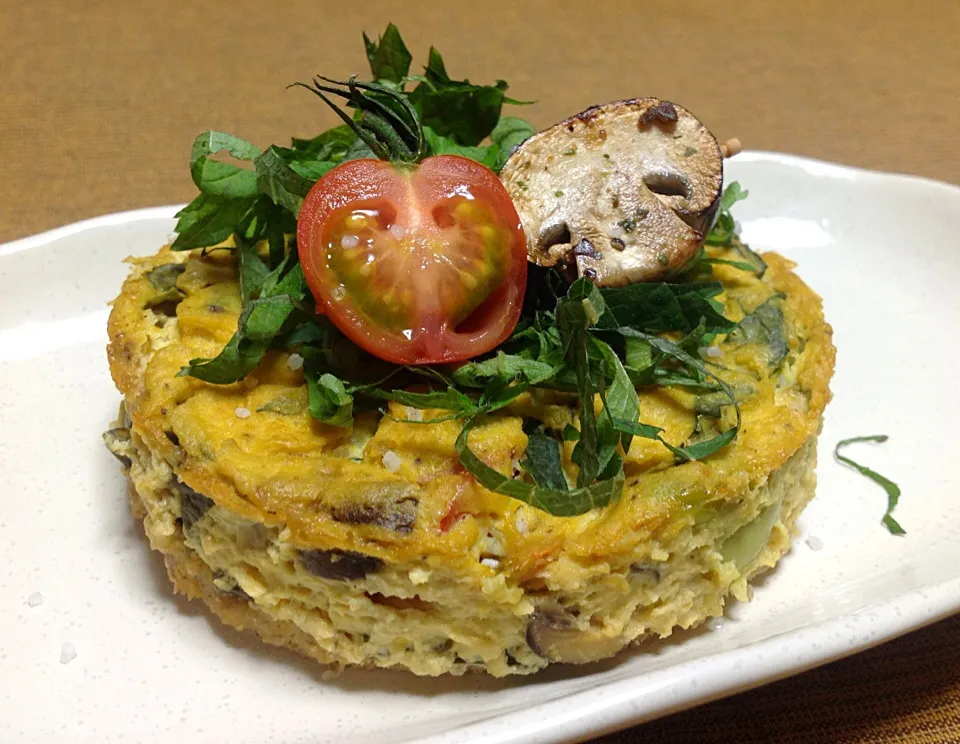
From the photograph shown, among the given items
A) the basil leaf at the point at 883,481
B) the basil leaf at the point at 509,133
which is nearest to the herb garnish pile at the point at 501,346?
the basil leaf at the point at 509,133

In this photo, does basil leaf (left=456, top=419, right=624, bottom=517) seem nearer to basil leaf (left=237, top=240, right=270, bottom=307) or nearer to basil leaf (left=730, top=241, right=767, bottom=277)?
basil leaf (left=237, top=240, right=270, bottom=307)

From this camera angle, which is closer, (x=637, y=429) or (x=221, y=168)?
(x=637, y=429)

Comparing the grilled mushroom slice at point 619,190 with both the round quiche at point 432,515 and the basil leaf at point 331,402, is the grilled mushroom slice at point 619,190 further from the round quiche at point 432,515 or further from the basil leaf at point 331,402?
the basil leaf at point 331,402

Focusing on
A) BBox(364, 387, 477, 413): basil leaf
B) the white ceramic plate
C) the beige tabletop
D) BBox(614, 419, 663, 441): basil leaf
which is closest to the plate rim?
the white ceramic plate

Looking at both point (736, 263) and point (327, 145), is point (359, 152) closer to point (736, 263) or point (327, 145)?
point (327, 145)

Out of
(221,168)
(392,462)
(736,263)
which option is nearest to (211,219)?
(221,168)

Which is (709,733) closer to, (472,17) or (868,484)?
(868,484)
